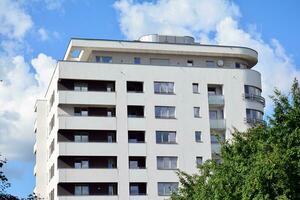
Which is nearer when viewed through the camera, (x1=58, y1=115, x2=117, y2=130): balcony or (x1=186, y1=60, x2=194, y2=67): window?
(x1=58, y1=115, x2=117, y2=130): balcony

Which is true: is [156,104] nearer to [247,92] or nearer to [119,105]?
[119,105]

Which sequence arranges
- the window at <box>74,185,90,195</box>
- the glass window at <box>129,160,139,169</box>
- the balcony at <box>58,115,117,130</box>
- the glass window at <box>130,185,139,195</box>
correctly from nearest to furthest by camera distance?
the window at <box>74,185,90,195</box> < the balcony at <box>58,115,117,130</box> < the glass window at <box>130,185,139,195</box> < the glass window at <box>129,160,139,169</box>

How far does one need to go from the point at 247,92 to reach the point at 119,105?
48.8ft

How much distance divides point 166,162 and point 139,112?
594cm

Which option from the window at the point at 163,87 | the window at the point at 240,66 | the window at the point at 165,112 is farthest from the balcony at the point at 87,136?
the window at the point at 240,66

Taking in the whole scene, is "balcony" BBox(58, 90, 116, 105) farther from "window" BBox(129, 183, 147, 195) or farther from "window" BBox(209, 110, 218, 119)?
"window" BBox(209, 110, 218, 119)

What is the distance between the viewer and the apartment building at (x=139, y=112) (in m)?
72.3

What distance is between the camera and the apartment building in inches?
2847

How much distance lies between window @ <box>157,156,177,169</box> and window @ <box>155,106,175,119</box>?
4.38 meters

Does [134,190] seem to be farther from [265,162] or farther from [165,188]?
[265,162]

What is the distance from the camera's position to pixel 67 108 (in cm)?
7456

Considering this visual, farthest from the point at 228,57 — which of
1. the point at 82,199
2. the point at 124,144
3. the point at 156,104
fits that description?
the point at 82,199

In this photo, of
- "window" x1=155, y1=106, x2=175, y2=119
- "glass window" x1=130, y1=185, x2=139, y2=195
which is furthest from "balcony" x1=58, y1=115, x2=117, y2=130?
"glass window" x1=130, y1=185, x2=139, y2=195

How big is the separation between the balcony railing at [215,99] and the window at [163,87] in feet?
14.7
